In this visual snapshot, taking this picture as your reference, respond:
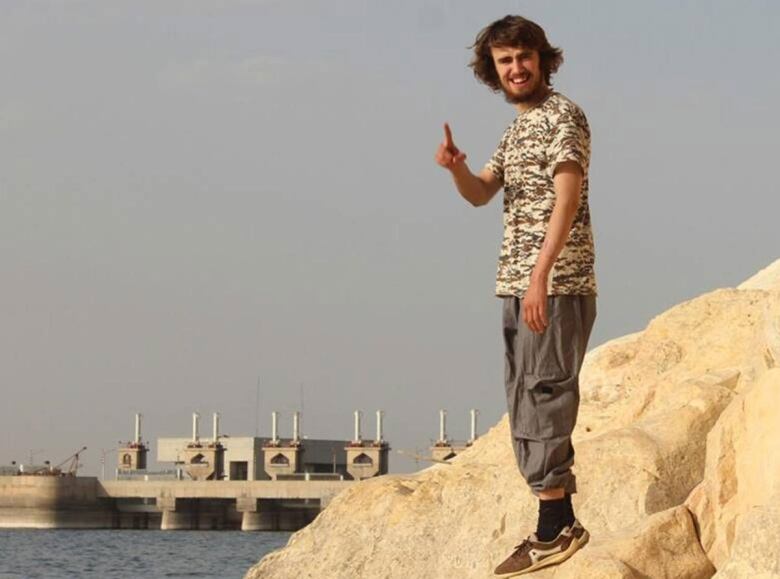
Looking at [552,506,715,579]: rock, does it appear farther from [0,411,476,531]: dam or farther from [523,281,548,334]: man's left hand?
[0,411,476,531]: dam

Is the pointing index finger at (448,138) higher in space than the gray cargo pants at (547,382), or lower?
higher

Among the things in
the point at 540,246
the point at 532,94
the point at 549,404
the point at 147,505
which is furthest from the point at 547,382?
the point at 147,505

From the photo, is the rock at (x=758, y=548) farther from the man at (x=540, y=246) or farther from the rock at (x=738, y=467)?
the man at (x=540, y=246)

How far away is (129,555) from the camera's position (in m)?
65.4

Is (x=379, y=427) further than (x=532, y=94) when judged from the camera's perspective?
Yes

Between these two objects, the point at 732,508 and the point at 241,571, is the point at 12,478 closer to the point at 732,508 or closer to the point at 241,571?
the point at 241,571

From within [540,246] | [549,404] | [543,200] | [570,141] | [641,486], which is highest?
[570,141]

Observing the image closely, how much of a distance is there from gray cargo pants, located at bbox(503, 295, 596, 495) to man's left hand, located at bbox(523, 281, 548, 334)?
0.11 metres

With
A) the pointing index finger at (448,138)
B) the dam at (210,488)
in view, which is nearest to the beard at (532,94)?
the pointing index finger at (448,138)

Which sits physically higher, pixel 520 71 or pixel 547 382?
pixel 520 71

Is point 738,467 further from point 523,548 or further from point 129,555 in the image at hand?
point 129,555

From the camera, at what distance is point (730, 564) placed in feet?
22.5

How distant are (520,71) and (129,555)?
5976 centimetres

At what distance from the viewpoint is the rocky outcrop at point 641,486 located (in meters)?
7.96
